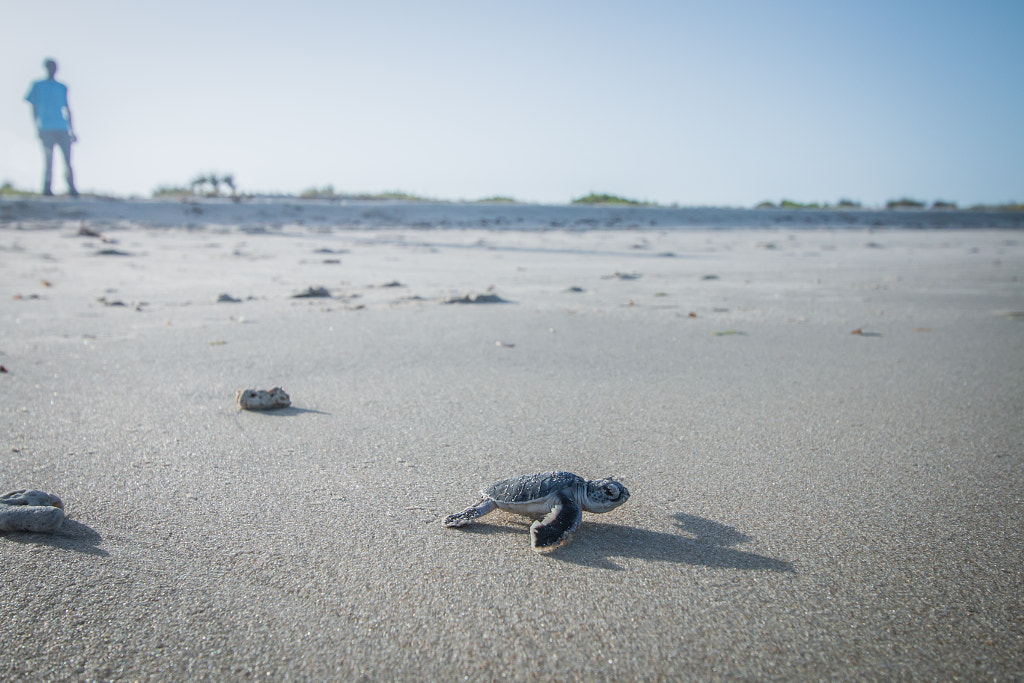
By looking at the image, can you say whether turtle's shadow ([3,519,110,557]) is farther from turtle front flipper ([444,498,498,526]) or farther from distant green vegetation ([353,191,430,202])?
distant green vegetation ([353,191,430,202])

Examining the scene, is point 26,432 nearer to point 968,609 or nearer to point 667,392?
point 667,392

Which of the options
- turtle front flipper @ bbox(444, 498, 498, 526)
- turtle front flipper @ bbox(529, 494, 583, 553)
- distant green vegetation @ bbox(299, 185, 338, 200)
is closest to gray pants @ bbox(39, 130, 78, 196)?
distant green vegetation @ bbox(299, 185, 338, 200)

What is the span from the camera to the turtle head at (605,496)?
55.7 inches

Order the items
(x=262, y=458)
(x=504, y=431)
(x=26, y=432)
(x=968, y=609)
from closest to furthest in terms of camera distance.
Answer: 1. (x=968, y=609)
2. (x=262, y=458)
3. (x=26, y=432)
4. (x=504, y=431)

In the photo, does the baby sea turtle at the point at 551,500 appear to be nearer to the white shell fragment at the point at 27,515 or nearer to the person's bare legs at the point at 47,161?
the white shell fragment at the point at 27,515

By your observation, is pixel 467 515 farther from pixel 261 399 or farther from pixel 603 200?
pixel 603 200

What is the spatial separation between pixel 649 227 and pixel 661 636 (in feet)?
44.0

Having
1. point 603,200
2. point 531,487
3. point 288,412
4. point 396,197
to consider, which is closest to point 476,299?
point 288,412

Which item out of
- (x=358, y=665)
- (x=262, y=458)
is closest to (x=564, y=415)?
(x=262, y=458)

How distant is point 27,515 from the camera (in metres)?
1.37

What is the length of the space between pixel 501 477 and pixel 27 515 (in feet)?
3.54

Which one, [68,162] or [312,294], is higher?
[68,162]

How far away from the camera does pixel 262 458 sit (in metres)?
1.81

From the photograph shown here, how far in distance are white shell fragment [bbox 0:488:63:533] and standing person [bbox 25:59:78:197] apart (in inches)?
510
